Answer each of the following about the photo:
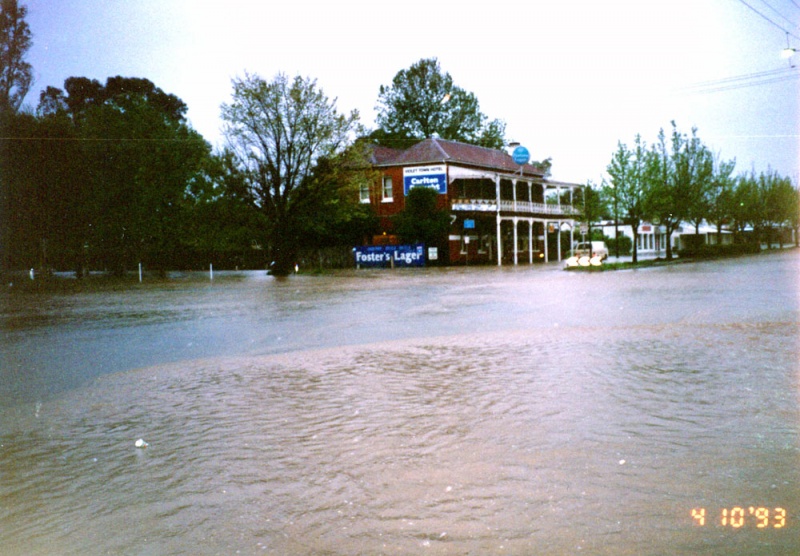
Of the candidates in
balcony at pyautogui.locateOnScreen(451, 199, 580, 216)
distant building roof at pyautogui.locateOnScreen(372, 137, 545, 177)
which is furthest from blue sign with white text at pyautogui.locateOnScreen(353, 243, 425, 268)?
distant building roof at pyautogui.locateOnScreen(372, 137, 545, 177)

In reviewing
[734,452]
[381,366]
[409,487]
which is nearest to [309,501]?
Result: [409,487]

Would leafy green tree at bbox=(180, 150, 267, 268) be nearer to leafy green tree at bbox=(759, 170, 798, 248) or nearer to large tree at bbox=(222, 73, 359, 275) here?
large tree at bbox=(222, 73, 359, 275)

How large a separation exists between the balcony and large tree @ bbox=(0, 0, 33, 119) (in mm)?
28652

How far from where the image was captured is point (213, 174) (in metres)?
45.7

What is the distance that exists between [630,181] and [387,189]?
17.8 metres

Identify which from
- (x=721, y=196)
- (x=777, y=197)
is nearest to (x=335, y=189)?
(x=721, y=196)

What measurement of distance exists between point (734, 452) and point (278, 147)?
42.0m

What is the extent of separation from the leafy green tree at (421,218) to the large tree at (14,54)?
24241 millimetres

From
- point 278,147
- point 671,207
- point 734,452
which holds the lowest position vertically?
point 734,452

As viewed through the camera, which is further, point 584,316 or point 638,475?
point 584,316

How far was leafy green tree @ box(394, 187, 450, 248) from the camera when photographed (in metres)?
51.6

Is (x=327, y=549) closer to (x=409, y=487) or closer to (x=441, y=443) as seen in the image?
(x=409, y=487)

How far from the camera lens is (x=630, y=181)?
52.3m

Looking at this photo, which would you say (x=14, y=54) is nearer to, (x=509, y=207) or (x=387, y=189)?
(x=387, y=189)
